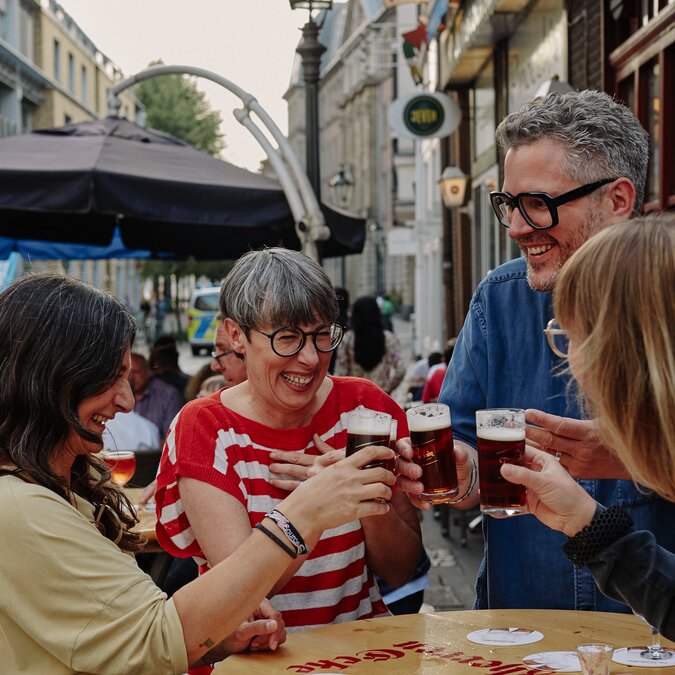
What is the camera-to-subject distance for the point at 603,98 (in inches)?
109

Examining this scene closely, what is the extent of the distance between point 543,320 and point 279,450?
0.83 meters

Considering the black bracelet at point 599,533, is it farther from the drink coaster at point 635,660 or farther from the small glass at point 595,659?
the drink coaster at point 635,660

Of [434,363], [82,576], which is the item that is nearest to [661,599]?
[82,576]

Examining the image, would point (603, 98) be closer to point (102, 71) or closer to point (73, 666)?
point (73, 666)

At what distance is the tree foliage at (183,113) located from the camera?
44344 mm

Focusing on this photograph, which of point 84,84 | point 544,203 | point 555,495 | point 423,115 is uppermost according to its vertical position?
point 84,84

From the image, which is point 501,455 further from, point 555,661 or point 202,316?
point 202,316

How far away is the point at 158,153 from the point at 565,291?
570 centimetres

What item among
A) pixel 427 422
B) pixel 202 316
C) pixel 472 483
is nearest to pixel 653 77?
pixel 472 483

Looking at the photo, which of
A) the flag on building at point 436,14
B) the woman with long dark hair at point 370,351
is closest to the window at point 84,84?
the flag on building at point 436,14

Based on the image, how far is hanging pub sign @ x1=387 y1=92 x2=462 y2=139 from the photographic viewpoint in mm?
14617

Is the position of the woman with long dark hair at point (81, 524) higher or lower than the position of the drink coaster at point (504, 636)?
higher

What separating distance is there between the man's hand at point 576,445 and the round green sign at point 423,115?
40.9ft

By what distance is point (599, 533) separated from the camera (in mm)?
1969
